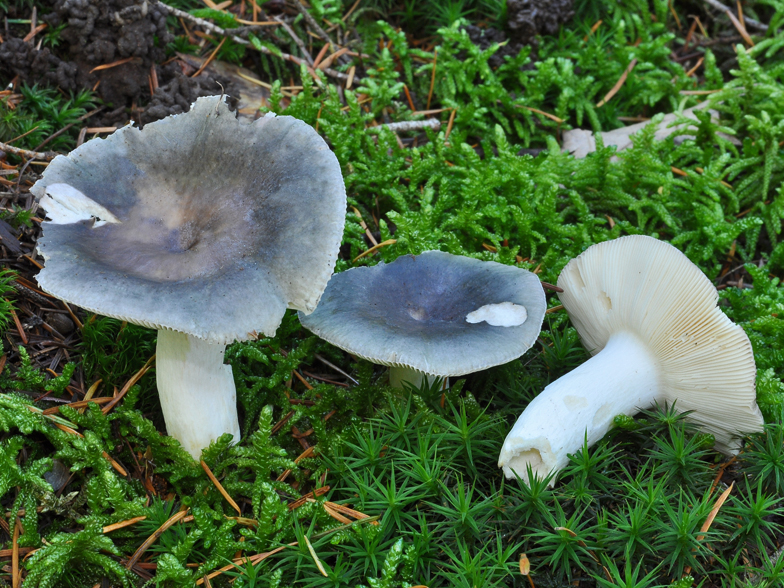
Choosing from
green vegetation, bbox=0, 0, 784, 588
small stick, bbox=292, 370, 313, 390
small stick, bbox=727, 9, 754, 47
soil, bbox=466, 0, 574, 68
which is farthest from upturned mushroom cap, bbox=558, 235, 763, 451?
small stick, bbox=727, 9, 754, 47

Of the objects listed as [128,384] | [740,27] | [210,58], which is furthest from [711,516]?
[740,27]

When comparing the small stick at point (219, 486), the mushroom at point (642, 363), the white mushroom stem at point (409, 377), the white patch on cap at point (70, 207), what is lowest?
the small stick at point (219, 486)

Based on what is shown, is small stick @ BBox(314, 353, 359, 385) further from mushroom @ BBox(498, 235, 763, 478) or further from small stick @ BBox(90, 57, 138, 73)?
small stick @ BBox(90, 57, 138, 73)

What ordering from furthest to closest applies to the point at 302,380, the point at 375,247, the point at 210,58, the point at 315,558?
the point at 210,58 < the point at 375,247 < the point at 302,380 < the point at 315,558

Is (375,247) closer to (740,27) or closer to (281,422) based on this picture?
(281,422)

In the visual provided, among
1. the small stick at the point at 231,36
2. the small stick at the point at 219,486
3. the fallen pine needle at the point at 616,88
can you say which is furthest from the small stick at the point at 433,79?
the small stick at the point at 219,486

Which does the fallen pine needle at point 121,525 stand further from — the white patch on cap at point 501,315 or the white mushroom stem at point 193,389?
the white patch on cap at point 501,315
